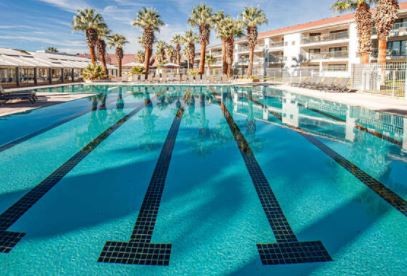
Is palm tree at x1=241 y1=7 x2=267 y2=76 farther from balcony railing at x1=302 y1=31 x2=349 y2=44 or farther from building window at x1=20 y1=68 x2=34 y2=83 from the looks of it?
building window at x1=20 y1=68 x2=34 y2=83

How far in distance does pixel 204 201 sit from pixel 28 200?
3.11 metres

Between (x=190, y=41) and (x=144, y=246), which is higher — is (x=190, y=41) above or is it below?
above

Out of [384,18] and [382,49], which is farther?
[382,49]

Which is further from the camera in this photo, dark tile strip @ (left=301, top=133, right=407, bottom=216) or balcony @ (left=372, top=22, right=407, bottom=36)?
balcony @ (left=372, top=22, right=407, bottom=36)

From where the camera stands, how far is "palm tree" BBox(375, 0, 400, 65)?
880 inches

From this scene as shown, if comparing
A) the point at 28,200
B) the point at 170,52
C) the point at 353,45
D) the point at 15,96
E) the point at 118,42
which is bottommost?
the point at 28,200

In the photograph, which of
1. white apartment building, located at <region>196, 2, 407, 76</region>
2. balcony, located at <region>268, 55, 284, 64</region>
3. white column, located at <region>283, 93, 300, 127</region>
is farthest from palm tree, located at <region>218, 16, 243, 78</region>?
white column, located at <region>283, 93, 300, 127</region>

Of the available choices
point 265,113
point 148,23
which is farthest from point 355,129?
point 148,23

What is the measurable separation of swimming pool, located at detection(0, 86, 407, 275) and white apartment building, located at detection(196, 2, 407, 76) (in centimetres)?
2542

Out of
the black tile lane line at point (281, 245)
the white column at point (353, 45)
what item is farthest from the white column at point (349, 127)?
the white column at point (353, 45)

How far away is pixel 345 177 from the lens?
6.66 m

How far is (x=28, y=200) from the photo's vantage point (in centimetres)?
556

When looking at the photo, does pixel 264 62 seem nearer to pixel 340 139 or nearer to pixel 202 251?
pixel 340 139

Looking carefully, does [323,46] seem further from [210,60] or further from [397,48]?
[210,60]
